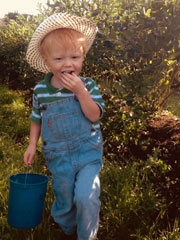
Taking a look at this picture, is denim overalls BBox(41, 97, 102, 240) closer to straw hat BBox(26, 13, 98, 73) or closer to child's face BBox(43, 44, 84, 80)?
child's face BBox(43, 44, 84, 80)

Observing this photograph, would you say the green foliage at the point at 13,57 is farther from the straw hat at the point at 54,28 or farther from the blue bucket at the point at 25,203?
the blue bucket at the point at 25,203

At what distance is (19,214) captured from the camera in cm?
238

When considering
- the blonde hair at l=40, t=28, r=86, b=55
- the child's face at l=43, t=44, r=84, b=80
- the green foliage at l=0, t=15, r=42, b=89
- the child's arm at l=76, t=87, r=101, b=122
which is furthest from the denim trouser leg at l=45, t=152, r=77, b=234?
the green foliage at l=0, t=15, r=42, b=89

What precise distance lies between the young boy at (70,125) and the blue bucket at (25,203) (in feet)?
0.41

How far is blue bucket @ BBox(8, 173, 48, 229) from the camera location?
7.66 feet

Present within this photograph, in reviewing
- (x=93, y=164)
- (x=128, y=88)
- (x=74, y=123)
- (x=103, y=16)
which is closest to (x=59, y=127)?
(x=74, y=123)

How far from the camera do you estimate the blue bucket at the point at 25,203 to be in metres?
2.34

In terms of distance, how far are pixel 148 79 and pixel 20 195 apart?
4.71 ft

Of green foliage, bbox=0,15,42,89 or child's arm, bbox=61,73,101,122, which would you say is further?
green foliage, bbox=0,15,42,89

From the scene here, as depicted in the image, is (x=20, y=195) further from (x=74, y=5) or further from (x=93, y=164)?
(x=74, y=5)

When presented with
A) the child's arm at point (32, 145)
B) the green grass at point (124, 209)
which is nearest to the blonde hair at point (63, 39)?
the child's arm at point (32, 145)

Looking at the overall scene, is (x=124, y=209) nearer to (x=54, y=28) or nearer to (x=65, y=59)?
(x=65, y=59)

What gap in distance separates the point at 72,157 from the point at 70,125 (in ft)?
0.71

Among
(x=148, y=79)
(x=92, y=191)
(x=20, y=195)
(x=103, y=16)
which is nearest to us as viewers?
(x=92, y=191)
